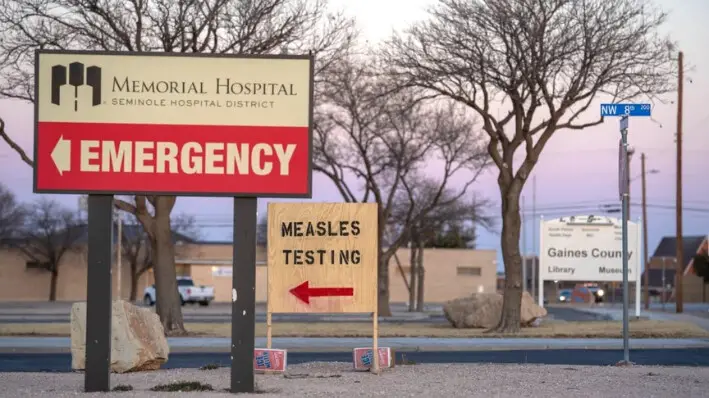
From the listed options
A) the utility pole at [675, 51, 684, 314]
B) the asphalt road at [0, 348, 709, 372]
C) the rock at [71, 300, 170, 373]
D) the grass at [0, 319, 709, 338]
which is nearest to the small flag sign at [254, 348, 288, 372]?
the rock at [71, 300, 170, 373]

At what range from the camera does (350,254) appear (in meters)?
16.6

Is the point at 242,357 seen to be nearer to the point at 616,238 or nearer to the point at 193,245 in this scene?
the point at 616,238

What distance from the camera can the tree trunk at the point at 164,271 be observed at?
2958 centimetres

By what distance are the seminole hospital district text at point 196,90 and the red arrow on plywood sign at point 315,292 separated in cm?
345

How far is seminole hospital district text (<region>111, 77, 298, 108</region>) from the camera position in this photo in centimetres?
1402

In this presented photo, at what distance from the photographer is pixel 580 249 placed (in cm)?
3962

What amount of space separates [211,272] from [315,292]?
207 feet

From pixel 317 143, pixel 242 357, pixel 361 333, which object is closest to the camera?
pixel 242 357

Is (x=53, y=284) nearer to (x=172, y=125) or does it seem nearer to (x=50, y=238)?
(x=50, y=238)

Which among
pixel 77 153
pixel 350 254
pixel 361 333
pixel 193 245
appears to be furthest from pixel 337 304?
pixel 193 245

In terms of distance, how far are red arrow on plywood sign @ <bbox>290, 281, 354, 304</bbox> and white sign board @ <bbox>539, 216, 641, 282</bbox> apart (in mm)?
23893

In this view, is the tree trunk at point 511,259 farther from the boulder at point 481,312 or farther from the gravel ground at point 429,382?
the gravel ground at point 429,382

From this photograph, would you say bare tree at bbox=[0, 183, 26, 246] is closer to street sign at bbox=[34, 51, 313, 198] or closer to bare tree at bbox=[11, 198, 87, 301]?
bare tree at bbox=[11, 198, 87, 301]

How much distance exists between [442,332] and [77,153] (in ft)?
62.9
